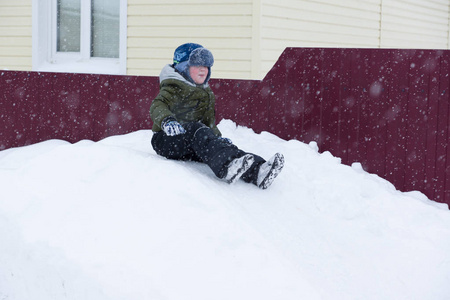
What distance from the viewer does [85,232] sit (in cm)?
328

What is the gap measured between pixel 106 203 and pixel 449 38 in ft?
32.5

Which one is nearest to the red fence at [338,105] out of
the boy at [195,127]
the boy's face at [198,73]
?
the boy at [195,127]

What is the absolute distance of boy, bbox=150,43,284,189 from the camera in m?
4.02

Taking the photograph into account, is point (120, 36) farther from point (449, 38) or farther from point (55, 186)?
point (449, 38)

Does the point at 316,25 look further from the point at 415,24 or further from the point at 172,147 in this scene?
the point at 172,147

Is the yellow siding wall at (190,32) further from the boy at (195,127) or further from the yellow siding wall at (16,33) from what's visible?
the boy at (195,127)

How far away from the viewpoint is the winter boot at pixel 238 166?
3.95 metres

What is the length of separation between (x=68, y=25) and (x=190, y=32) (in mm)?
2130

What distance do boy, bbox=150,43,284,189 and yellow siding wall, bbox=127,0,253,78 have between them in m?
2.33

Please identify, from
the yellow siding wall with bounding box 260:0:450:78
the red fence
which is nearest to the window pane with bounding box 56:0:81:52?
the red fence

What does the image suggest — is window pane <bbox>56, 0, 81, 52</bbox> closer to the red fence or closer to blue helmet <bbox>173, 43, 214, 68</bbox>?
the red fence

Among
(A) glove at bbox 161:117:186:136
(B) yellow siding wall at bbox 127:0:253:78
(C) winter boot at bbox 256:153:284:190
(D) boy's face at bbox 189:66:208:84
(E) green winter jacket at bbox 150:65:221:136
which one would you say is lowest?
(C) winter boot at bbox 256:153:284:190

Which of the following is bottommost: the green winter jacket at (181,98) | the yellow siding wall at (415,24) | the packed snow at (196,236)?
the packed snow at (196,236)

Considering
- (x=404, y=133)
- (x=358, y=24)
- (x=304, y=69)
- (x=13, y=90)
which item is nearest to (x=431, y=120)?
(x=404, y=133)
